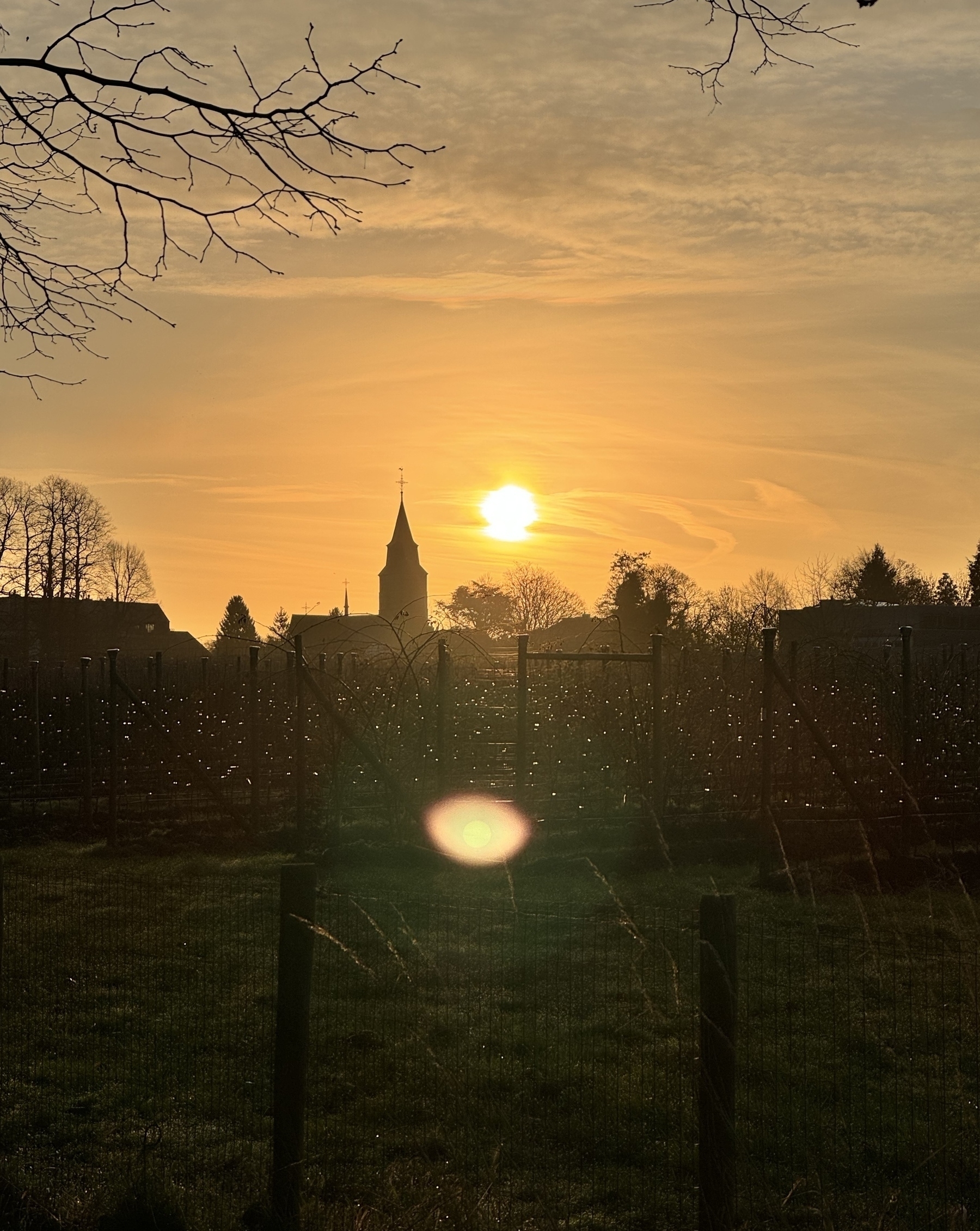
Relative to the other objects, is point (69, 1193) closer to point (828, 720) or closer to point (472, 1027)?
point (472, 1027)

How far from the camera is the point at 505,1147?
4.57m

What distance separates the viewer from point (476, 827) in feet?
38.9

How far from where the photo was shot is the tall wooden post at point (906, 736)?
1037 cm

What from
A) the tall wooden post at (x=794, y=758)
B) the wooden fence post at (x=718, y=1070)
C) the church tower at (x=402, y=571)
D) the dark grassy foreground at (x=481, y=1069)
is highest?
the church tower at (x=402, y=571)

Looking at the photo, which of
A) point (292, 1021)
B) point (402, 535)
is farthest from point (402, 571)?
point (292, 1021)

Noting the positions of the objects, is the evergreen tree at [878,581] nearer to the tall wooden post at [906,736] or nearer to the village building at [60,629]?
the village building at [60,629]

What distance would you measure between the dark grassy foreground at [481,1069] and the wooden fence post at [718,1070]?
22 centimetres

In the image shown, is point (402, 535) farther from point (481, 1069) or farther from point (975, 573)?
point (481, 1069)

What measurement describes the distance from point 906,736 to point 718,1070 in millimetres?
7912

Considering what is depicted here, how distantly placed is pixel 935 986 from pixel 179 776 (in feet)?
35.1

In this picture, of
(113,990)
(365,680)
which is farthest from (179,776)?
(113,990)

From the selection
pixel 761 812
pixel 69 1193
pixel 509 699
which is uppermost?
pixel 509 699

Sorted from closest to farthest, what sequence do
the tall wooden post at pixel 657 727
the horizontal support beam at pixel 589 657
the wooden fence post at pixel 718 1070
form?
the wooden fence post at pixel 718 1070 < the horizontal support beam at pixel 589 657 < the tall wooden post at pixel 657 727

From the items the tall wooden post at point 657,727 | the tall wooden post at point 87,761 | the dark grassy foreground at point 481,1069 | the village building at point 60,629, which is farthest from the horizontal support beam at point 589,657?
the village building at point 60,629
